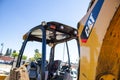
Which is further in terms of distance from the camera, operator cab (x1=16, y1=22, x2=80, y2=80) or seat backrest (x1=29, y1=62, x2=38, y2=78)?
seat backrest (x1=29, y1=62, x2=38, y2=78)

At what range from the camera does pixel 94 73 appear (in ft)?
6.12

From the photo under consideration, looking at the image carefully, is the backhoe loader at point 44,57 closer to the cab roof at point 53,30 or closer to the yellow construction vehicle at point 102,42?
the cab roof at point 53,30

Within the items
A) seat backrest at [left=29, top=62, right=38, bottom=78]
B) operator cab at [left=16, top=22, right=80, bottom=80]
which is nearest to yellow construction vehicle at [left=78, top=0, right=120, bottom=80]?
operator cab at [left=16, top=22, right=80, bottom=80]

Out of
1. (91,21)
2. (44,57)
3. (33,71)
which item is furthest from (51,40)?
(91,21)

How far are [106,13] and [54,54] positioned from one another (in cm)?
424

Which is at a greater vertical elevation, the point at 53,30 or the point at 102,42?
the point at 53,30

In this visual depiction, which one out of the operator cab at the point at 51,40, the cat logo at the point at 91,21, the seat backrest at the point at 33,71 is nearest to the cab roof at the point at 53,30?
the operator cab at the point at 51,40

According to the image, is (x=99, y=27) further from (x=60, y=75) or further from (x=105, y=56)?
(x=60, y=75)

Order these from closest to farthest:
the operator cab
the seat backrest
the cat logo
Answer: the cat logo, the operator cab, the seat backrest

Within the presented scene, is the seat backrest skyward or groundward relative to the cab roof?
groundward

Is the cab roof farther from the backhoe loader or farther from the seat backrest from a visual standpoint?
the seat backrest

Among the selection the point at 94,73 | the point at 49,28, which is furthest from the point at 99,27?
the point at 49,28

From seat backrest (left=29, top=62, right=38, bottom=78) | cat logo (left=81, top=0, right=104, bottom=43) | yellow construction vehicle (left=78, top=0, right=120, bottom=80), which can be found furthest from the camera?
seat backrest (left=29, top=62, right=38, bottom=78)

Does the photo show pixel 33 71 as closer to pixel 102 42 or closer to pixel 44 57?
pixel 44 57
